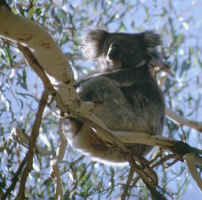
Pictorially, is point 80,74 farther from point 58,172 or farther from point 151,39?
point 58,172

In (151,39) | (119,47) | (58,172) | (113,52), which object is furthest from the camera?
(151,39)

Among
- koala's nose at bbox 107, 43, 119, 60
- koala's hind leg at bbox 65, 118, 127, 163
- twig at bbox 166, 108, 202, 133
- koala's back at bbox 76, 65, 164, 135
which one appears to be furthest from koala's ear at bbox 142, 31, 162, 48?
koala's hind leg at bbox 65, 118, 127, 163

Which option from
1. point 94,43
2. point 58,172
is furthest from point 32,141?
point 94,43

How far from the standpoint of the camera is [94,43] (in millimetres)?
3297

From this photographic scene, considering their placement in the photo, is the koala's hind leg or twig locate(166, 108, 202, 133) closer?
the koala's hind leg

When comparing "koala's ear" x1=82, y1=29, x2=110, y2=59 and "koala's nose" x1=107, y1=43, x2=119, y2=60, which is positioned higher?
"koala's ear" x1=82, y1=29, x2=110, y2=59

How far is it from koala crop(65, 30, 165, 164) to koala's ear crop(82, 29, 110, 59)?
16cm

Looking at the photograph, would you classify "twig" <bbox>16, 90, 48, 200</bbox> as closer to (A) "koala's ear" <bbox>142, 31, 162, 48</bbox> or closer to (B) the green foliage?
(B) the green foliage

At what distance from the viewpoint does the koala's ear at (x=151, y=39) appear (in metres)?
3.15

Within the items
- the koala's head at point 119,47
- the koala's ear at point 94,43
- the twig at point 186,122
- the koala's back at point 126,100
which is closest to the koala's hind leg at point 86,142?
the koala's back at point 126,100

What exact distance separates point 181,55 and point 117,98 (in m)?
1.67

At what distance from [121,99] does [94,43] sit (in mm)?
1068

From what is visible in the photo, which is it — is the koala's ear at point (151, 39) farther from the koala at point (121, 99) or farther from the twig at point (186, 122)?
the twig at point (186, 122)

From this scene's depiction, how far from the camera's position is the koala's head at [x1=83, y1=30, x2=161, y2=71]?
293cm
